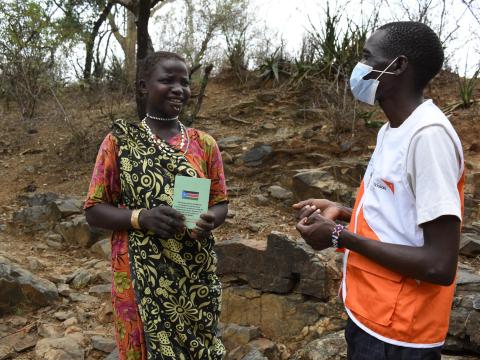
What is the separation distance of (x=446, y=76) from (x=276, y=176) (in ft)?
11.9

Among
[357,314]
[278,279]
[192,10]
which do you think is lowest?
[278,279]

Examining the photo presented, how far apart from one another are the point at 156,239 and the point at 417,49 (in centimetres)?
117

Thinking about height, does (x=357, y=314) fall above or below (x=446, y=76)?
below

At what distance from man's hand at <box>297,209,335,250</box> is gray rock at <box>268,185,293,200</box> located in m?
4.19

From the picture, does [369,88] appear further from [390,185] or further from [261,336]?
[261,336]

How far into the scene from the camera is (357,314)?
1.45 m

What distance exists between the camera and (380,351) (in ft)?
4.52

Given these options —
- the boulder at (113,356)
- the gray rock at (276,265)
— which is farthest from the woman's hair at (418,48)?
the boulder at (113,356)

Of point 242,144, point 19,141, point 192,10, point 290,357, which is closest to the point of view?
point 290,357

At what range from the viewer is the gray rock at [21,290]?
13.1 feet

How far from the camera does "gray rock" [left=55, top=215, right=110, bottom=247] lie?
5.49 m

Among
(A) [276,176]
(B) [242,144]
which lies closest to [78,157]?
(B) [242,144]

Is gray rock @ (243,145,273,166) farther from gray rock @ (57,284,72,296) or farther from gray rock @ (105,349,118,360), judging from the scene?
gray rock @ (105,349,118,360)

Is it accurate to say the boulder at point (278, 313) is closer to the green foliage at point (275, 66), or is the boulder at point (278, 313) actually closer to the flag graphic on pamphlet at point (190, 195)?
the flag graphic on pamphlet at point (190, 195)
